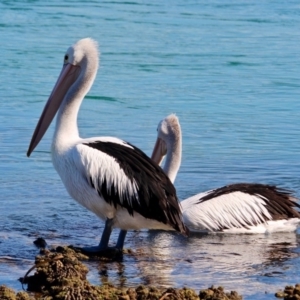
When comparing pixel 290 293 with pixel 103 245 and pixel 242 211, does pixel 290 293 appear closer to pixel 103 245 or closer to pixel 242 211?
pixel 103 245

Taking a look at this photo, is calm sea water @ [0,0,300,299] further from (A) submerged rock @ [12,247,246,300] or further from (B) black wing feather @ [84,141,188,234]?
(B) black wing feather @ [84,141,188,234]

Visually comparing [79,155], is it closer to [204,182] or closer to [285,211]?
[285,211]

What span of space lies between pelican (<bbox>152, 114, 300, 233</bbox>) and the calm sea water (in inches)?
4.6

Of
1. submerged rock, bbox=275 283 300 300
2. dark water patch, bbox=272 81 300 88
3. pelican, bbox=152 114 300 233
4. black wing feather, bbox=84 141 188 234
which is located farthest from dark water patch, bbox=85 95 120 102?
submerged rock, bbox=275 283 300 300

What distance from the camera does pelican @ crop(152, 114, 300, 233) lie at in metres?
6.87

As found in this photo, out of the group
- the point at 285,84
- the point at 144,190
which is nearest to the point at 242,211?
the point at 144,190

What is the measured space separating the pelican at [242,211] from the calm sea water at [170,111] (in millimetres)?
118

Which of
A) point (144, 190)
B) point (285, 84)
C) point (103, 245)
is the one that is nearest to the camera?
point (144, 190)

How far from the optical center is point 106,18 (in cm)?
2034

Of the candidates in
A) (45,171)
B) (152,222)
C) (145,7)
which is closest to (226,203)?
(152,222)

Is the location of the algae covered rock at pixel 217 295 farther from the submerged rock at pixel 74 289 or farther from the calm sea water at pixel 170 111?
the calm sea water at pixel 170 111

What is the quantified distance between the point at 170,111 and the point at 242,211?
15.7ft

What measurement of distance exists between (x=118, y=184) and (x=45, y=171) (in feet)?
9.33

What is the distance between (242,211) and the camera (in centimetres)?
689
